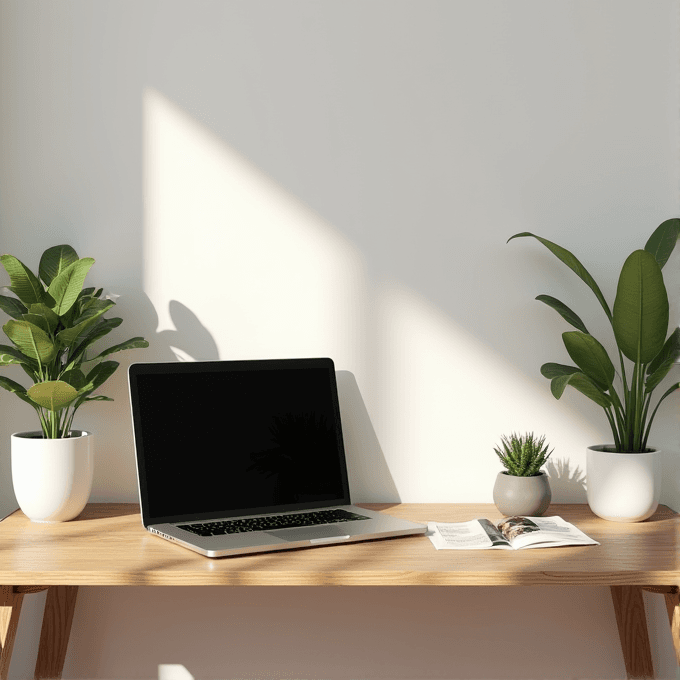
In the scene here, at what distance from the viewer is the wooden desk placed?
114cm

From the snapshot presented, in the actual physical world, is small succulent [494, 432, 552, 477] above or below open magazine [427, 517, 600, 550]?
above

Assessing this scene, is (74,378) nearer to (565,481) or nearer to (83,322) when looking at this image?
(83,322)

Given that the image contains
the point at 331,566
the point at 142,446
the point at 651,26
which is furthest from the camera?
the point at 651,26

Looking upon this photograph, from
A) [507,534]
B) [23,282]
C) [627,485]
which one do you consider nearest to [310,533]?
[507,534]

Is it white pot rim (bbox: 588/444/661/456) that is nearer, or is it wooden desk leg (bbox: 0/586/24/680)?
wooden desk leg (bbox: 0/586/24/680)

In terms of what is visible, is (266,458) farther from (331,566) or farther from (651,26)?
(651,26)

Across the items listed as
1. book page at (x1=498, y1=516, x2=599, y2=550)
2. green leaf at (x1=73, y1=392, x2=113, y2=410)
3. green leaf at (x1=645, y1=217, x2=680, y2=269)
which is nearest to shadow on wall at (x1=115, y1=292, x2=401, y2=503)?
green leaf at (x1=73, y1=392, x2=113, y2=410)

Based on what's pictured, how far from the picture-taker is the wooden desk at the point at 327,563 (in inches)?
45.0

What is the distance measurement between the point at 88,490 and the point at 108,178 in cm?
65

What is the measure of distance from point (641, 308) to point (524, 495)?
0.41 metres

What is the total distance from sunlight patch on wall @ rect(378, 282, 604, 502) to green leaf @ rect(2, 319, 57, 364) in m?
0.66

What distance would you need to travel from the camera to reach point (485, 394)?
5.23ft

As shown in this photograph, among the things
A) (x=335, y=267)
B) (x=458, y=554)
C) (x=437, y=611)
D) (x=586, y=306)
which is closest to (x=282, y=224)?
(x=335, y=267)

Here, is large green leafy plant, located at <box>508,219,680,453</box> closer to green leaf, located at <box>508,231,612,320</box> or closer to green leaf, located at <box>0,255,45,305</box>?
green leaf, located at <box>508,231,612,320</box>
